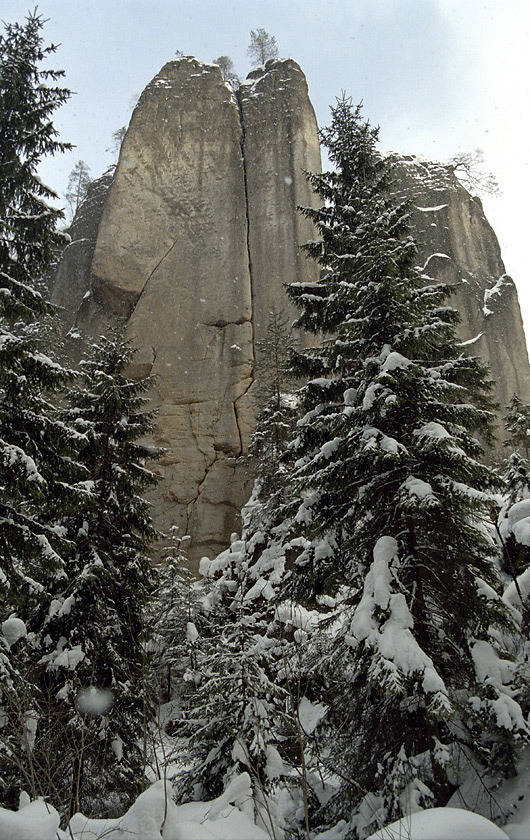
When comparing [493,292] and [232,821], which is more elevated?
[493,292]

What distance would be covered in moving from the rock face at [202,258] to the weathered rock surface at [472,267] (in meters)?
9.34

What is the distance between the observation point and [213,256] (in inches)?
1367

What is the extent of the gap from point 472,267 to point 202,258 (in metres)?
19.6

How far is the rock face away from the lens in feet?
96.1

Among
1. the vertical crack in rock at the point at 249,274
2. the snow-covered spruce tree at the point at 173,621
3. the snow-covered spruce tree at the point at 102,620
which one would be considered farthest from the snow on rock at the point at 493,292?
the snow-covered spruce tree at the point at 102,620

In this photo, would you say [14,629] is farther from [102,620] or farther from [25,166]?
[25,166]

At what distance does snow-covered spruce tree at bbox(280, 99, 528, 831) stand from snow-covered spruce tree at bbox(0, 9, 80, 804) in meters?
3.99

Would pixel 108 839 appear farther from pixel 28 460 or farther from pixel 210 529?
pixel 210 529

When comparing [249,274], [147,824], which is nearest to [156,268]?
[249,274]

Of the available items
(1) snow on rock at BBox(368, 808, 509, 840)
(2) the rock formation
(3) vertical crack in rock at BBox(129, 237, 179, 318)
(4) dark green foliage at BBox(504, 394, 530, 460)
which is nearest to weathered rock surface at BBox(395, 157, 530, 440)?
(2) the rock formation

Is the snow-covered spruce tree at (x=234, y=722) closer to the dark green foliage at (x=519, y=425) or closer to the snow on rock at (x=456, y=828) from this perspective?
the snow on rock at (x=456, y=828)

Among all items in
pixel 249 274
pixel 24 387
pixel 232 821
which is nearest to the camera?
pixel 232 821

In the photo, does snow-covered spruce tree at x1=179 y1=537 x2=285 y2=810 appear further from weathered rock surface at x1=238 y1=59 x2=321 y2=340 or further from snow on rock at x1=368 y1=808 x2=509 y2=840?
weathered rock surface at x1=238 y1=59 x2=321 y2=340

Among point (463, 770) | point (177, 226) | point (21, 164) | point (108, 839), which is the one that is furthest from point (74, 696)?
point (177, 226)
